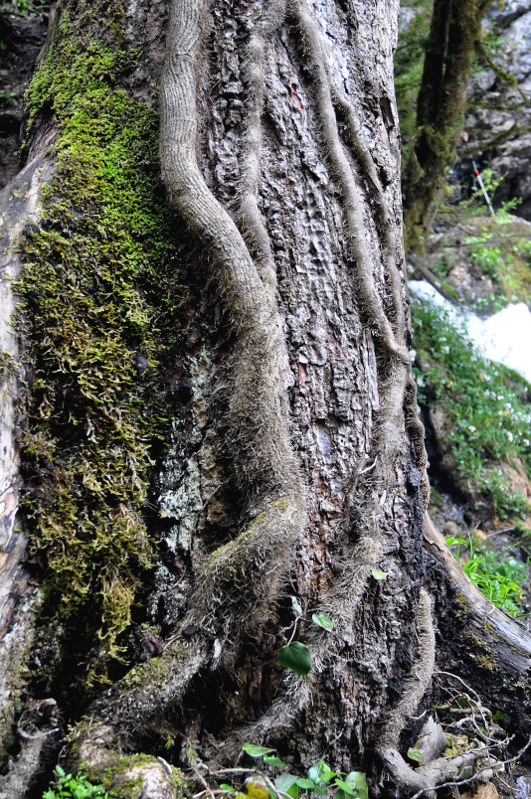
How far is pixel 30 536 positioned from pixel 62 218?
0.90 meters

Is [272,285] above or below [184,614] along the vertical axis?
above

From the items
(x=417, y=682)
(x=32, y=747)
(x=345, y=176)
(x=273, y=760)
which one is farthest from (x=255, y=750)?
(x=345, y=176)

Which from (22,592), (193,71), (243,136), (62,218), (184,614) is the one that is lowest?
(184,614)

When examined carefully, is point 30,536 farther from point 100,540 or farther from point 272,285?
point 272,285

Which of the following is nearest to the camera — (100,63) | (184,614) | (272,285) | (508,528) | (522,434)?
(184,614)

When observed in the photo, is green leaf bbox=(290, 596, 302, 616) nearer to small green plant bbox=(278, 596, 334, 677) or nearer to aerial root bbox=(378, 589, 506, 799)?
small green plant bbox=(278, 596, 334, 677)

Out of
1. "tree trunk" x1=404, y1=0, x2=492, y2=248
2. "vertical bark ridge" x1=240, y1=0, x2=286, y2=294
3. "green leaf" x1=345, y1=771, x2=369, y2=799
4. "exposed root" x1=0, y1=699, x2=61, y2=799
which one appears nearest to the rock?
"green leaf" x1=345, y1=771, x2=369, y2=799

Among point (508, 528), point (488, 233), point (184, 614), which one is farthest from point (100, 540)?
point (488, 233)

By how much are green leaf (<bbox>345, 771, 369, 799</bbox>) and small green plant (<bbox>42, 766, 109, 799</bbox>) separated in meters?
0.61

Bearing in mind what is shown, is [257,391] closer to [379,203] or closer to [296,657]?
[296,657]

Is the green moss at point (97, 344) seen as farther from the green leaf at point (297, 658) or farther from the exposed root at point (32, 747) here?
the green leaf at point (297, 658)

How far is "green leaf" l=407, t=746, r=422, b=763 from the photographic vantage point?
1693 millimetres

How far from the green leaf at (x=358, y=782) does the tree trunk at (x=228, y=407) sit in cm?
7

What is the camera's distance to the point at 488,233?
689 centimetres
